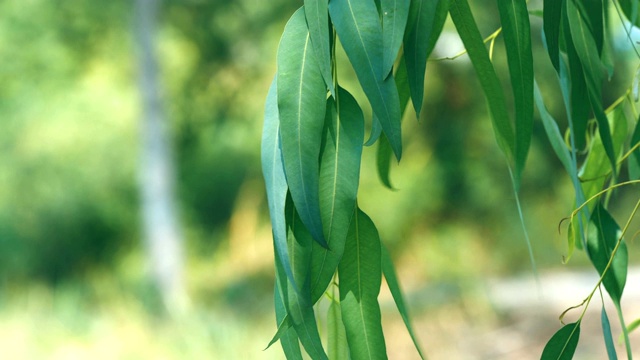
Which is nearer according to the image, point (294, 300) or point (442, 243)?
point (294, 300)

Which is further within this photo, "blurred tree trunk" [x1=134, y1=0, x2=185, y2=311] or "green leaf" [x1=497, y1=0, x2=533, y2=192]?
"blurred tree trunk" [x1=134, y1=0, x2=185, y2=311]

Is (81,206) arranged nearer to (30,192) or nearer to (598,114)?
(30,192)

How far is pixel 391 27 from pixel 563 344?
0.97 feet

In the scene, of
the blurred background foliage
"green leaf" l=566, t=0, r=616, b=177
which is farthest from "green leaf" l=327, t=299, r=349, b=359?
the blurred background foliage

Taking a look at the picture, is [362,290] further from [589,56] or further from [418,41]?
[589,56]

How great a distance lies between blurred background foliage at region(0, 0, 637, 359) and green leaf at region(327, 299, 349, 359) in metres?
3.78

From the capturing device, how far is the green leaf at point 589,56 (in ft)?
2.39

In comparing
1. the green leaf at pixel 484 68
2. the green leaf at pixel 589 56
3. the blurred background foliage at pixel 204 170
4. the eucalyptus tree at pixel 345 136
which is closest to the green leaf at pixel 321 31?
the eucalyptus tree at pixel 345 136

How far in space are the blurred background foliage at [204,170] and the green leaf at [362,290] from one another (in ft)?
12.6

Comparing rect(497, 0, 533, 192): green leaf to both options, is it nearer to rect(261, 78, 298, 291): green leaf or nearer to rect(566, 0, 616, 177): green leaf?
rect(566, 0, 616, 177): green leaf

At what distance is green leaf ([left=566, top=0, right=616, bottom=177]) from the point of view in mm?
727

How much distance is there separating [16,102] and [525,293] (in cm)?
336

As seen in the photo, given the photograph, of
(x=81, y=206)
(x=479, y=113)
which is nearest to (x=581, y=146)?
(x=479, y=113)

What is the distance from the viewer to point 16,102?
579cm
